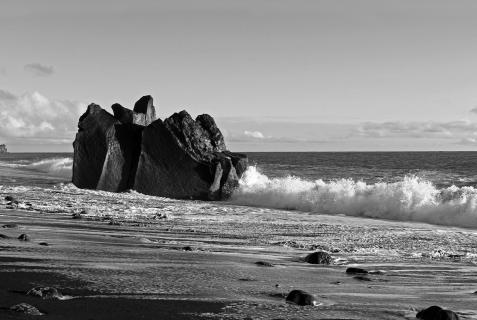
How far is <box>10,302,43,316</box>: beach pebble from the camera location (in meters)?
6.42

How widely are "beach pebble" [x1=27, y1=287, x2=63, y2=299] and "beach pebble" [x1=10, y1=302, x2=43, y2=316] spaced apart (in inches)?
25.6

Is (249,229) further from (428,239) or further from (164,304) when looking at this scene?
(164,304)

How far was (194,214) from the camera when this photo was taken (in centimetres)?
2167

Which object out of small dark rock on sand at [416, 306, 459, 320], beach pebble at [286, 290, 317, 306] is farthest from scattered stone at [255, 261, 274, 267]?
small dark rock on sand at [416, 306, 459, 320]

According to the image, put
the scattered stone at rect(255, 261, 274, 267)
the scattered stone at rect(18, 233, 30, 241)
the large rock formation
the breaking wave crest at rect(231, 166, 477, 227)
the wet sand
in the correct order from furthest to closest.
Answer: the large rock formation < the breaking wave crest at rect(231, 166, 477, 227) < the scattered stone at rect(18, 233, 30, 241) < the scattered stone at rect(255, 261, 274, 267) < the wet sand

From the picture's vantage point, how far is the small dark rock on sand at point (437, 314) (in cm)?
675

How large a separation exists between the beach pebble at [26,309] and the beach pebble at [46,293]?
25.6 inches

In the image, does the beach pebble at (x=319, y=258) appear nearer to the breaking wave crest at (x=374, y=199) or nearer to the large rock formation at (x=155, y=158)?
the breaking wave crest at (x=374, y=199)

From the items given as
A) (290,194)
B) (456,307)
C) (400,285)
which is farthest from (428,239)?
(290,194)

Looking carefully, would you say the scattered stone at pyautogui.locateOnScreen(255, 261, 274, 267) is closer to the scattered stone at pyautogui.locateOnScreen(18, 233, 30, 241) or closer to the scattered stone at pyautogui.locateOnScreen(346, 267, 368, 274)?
the scattered stone at pyautogui.locateOnScreen(346, 267, 368, 274)

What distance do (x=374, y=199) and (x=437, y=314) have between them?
1964 cm

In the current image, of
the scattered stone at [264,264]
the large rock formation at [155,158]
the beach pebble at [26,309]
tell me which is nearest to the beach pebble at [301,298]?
the scattered stone at [264,264]

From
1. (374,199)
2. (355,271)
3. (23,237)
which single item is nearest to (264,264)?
(355,271)

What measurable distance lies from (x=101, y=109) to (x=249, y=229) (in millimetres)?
18959
